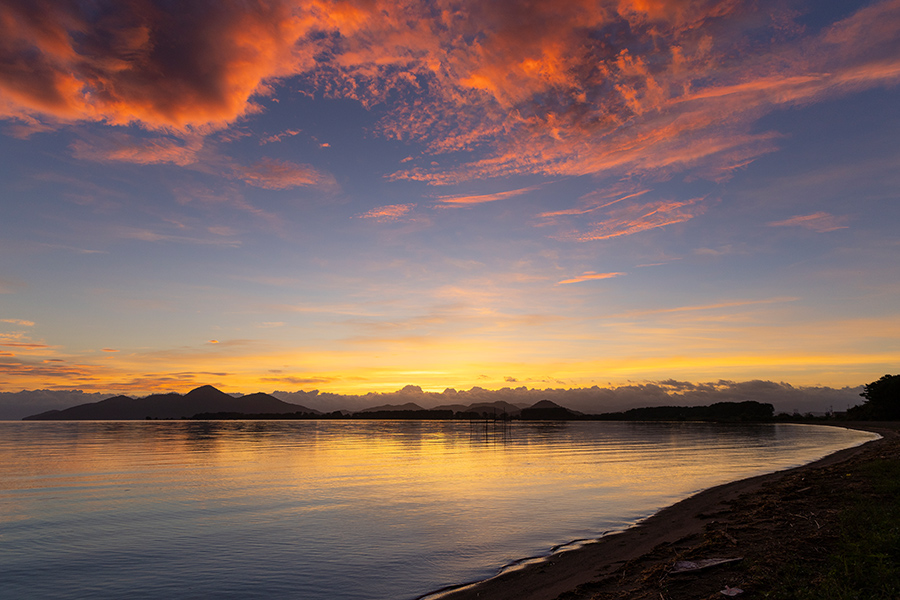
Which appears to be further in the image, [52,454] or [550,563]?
[52,454]

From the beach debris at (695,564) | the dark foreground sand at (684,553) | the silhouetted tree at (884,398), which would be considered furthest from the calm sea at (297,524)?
the silhouetted tree at (884,398)

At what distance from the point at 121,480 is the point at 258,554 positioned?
93.5 ft

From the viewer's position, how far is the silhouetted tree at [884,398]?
158500mm

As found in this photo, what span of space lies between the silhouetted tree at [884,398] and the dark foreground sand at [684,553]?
18623 centimetres

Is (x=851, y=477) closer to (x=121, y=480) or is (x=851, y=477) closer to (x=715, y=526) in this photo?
(x=715, y=526)

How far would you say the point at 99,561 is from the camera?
712 inches

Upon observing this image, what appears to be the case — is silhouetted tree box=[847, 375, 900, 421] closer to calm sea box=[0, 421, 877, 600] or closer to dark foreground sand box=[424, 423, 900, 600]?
calm sea box=[0, 421, 877, 600]

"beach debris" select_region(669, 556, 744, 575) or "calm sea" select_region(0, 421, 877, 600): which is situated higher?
"beach debris" select_region(669, 556, 744, 575)

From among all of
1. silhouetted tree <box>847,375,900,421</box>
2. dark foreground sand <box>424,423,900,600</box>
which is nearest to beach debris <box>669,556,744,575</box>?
dark foreground sand <box>424,423,900,600</box>

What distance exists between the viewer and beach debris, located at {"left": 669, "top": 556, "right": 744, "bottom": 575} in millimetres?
12532

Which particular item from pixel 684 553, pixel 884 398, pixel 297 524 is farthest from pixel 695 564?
pixel 884 398

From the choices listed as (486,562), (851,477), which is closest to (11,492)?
(486,562)

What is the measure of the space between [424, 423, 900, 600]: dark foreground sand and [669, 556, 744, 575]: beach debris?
0.17 metres

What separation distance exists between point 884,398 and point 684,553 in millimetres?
203811
